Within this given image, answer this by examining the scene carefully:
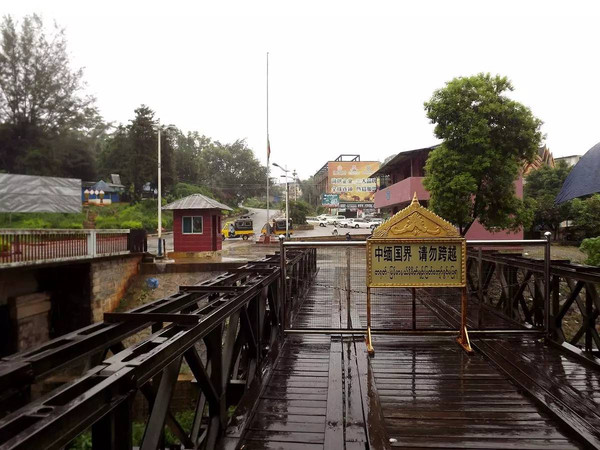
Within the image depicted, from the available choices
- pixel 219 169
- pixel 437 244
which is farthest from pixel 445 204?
pixel 219 169

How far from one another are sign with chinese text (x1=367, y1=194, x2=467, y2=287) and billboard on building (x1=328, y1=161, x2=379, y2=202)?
2338 inches

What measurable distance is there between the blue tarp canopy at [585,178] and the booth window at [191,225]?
16.0 metres

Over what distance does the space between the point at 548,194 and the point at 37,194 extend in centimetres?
3200

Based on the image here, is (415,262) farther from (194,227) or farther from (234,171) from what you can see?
(234,171)

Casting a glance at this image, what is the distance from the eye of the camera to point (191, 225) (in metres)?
19.8

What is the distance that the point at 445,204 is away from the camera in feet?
50.2

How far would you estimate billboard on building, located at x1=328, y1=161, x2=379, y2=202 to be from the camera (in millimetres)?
64188

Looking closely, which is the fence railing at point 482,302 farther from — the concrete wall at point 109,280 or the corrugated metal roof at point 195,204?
the corrugated metal roof at point 195,204

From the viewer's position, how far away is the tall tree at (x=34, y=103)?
30.0 metres

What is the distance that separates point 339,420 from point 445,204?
13249 mm

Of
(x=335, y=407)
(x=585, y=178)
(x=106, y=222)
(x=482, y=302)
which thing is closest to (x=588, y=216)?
(x=585, y=178)

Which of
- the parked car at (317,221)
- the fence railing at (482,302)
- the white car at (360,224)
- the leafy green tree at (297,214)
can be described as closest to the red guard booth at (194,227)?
the fence railing at (482,302)

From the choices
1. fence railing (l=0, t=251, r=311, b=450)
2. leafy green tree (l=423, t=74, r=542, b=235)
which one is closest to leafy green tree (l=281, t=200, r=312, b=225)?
leafy green tree (l=423, t=74, r=542, b=235)

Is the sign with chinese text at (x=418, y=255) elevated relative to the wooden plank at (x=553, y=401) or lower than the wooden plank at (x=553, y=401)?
elevated
